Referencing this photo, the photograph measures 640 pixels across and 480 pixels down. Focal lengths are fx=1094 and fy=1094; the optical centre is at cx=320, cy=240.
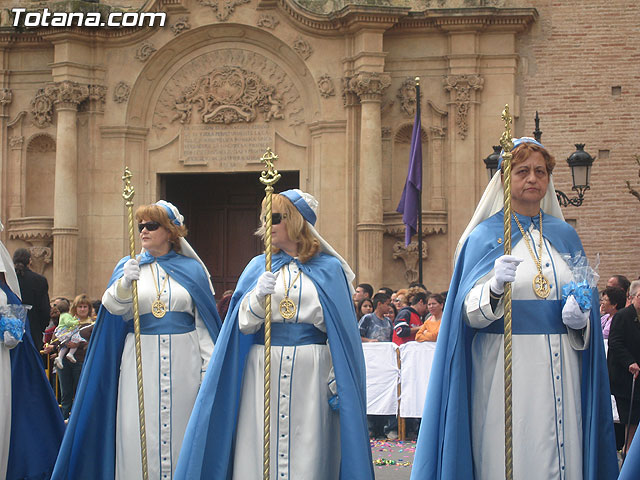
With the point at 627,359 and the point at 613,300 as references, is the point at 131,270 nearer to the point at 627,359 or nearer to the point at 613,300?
the point at 627,359

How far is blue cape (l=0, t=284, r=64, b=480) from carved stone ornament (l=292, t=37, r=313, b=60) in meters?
12.5

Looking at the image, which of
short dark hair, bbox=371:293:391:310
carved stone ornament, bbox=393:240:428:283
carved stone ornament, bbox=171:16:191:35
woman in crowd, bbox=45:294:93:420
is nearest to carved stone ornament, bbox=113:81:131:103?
carved stone ornament, bbox=171:16:191:35

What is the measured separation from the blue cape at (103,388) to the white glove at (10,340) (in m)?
0.56

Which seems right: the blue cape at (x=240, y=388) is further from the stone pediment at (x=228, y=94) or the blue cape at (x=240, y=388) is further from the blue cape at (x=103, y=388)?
the stone pediment at (x=228, y=94)

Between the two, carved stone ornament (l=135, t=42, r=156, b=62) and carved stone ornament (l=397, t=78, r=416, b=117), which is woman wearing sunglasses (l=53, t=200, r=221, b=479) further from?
carved stone ornament (l=135, t=42, r=156, b=62)

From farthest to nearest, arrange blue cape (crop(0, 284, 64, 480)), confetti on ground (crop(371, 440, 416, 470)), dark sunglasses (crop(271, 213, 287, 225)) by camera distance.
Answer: confetti on ground (crop(371, 440, 416, 470)) → blue cape (crop(0, 284, 64, 480)) → dark sunglasses (crop(271, 213, 287, 225))

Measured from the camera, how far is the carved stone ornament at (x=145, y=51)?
2039 cm

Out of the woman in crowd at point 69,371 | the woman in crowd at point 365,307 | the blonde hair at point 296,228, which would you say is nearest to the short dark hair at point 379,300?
the woman in crowd at point 365,307

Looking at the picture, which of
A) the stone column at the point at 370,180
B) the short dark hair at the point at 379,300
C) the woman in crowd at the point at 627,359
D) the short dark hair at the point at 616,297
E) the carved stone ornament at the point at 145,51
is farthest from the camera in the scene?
the carved stone ornament at the point at 145,51

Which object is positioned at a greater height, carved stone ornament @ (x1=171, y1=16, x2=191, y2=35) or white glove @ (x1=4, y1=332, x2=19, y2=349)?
carved stone ornament @ (x1=171, y1=16, x2=191, y2=35)

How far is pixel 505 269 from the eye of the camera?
5375 mm

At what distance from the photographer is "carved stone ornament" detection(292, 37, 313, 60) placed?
1992 cm

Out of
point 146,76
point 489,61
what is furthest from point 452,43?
point 146,76

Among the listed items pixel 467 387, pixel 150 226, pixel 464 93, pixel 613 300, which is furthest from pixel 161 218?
pixel 464 93
